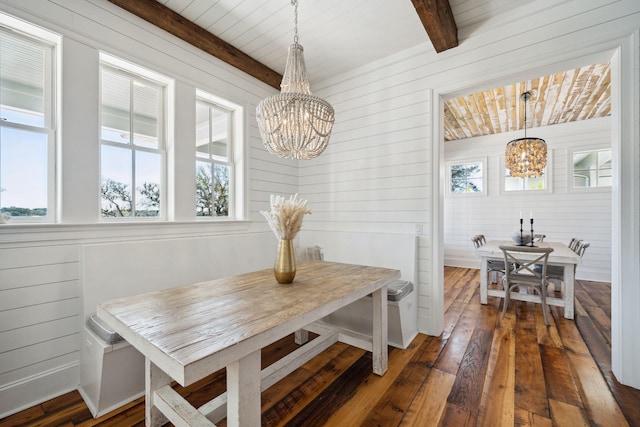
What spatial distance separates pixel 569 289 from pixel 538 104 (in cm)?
285

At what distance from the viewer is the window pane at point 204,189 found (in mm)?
2855

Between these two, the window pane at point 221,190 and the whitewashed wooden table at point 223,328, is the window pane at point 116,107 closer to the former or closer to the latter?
the window pane at point 221,190

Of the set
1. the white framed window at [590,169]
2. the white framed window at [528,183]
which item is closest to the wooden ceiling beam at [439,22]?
the white framed window at [528,183]

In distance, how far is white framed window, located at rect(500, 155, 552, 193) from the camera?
5.24 m

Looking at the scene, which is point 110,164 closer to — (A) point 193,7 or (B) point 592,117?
(A) point 193,7

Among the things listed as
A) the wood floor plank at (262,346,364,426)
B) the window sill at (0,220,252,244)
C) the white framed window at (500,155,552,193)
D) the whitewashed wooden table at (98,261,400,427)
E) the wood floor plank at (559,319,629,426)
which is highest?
the white framed window at (500,155,552,193)

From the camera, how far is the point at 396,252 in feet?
9.57

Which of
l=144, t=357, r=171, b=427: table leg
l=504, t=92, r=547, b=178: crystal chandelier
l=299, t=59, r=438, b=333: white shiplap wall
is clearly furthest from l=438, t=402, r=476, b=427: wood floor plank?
l=504, t=92, r=547, b=178: crystal chandelier

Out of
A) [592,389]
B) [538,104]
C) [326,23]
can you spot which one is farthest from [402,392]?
[538,104]

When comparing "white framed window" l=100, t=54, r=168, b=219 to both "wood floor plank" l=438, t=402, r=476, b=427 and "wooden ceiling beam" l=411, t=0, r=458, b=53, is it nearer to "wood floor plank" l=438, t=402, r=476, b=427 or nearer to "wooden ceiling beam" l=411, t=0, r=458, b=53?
"wooden ceiling beam" l=411, t=0, r=458, b=53

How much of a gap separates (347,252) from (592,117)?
17.3ft

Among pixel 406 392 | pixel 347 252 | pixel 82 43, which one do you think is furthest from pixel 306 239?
pixel 82 43

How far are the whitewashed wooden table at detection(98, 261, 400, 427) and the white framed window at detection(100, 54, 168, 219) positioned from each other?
4.10 feet

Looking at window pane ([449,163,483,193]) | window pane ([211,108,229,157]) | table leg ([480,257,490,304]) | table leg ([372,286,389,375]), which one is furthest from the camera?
window pane ([449,163,483,193])
